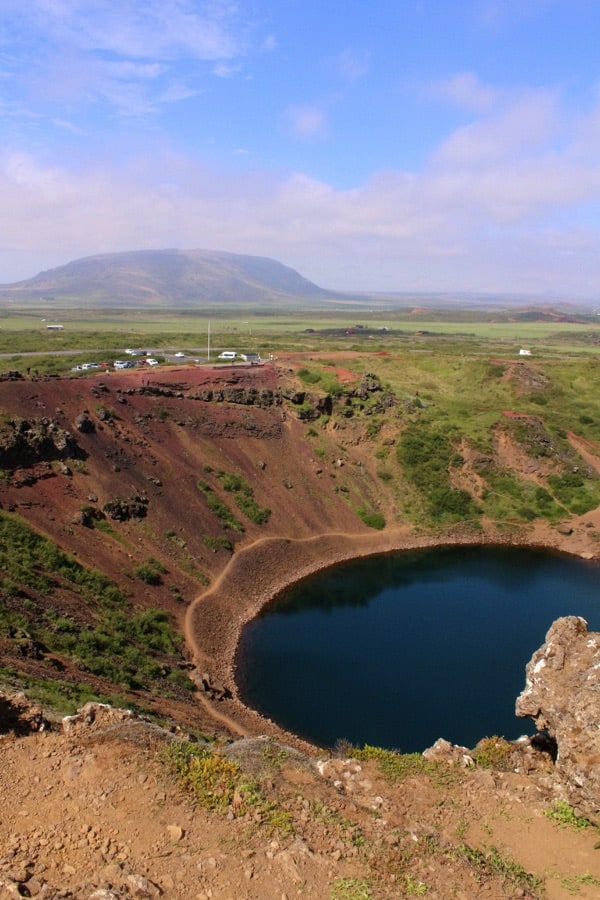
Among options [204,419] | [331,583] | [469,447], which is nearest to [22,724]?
[331,583]

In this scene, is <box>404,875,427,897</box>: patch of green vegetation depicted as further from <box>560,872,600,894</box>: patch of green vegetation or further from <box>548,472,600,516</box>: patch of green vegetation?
<box>548,472,600,516</box>: patch of green vegetation

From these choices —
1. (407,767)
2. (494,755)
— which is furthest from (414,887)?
(494,755)

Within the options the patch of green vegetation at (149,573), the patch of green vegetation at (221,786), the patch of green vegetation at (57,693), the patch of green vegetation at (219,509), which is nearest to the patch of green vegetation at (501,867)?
the patch of green vegetation at (221,786)

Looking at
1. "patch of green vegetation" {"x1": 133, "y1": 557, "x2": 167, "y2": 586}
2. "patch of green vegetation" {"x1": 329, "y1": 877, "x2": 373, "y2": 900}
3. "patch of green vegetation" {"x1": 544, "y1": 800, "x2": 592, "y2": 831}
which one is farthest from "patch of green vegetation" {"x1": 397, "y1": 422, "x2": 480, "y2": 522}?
"patch of green vegetation" {"x1": 329, "y1": 877, "x2": 373, "y2": 900}

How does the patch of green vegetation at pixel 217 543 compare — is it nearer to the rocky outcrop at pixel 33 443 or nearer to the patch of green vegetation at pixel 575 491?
the rocky outcrop at pixel 33 443

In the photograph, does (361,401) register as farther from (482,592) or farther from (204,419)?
(482,592)

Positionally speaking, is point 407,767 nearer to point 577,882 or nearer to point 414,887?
point 577,882

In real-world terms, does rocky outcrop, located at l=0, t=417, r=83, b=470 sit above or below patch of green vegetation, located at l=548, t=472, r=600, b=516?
above

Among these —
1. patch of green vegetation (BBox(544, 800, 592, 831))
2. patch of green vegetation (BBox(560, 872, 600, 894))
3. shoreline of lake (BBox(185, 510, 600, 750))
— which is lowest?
shoreline of lake (BBox(185, 510, 600, 750))
